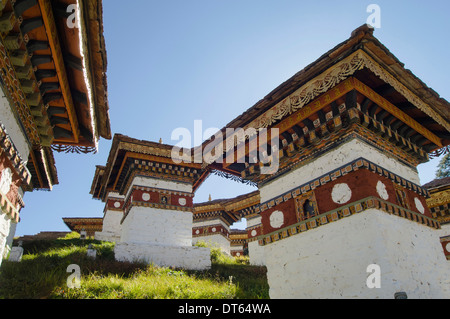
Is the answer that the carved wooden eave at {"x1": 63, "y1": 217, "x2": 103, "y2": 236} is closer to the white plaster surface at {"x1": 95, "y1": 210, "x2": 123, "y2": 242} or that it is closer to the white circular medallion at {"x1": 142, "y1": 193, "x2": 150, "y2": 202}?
the white plaster surface at {"x1": 95, "y1": 210, "x2": 123, "y2": 242}

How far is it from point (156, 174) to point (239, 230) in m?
11.7

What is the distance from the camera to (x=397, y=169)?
18.2 feet

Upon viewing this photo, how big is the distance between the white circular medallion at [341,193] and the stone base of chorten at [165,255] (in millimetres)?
6339

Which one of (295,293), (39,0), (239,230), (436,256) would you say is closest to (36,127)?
(39,0)

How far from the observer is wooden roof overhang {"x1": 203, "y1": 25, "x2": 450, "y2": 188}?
474 cm

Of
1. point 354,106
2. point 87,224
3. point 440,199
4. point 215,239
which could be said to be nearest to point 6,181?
point 354,106

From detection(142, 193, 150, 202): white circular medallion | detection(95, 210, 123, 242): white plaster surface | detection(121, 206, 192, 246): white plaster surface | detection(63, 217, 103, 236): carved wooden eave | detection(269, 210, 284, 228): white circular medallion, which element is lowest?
detection(269, 210, 284, 228): white circular medallion

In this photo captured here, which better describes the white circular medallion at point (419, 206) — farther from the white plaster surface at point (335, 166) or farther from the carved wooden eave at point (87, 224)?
the carved wooden eave at point (87, 224)

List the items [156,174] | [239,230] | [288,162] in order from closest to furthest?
[288,162] → [156,174] → [239,230]

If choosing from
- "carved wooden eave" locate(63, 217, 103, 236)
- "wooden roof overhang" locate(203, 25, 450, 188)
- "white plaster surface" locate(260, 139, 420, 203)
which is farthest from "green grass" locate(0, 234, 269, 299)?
"carved wooden eave" locate(63, 217, 103, 236)

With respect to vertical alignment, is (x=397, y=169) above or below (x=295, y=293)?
above

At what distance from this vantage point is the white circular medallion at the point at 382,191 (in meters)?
4.79

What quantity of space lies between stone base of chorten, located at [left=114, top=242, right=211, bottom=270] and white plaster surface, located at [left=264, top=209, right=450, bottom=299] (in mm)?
5233
